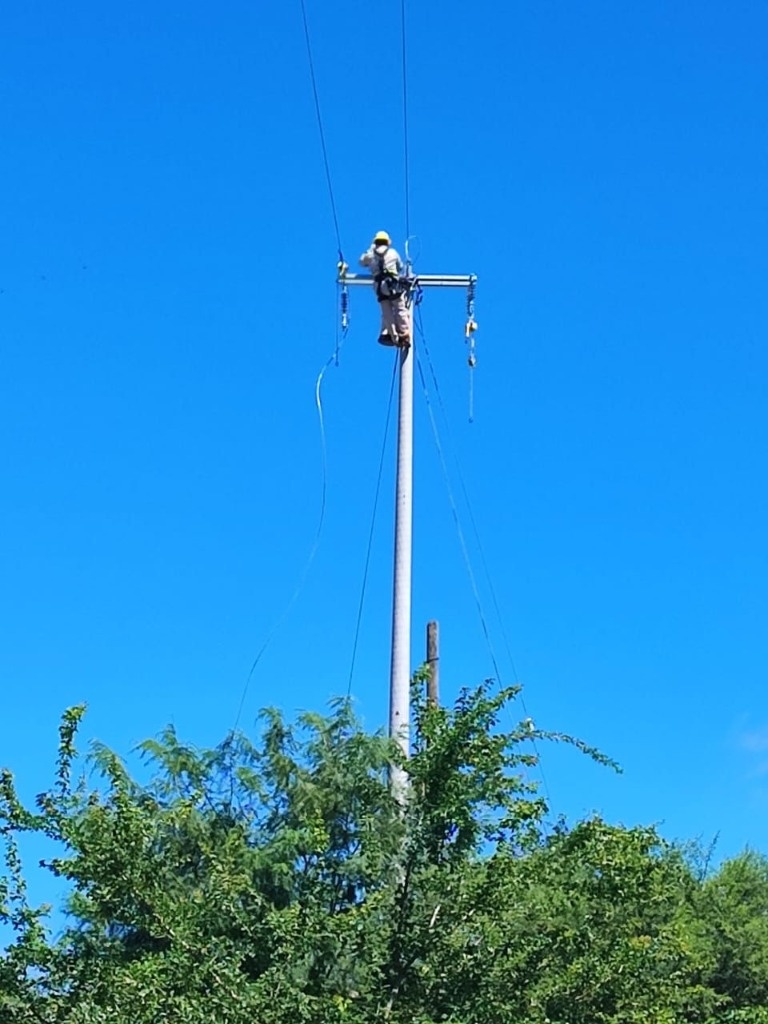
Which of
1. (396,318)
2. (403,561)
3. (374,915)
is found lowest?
(374,915)

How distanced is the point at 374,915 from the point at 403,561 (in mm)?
5019

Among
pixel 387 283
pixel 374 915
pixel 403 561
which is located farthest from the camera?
pixel 387 283

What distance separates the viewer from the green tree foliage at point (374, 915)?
356 inches

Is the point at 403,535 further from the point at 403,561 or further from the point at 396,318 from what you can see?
the point at 396,318

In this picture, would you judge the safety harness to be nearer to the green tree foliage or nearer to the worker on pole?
the worker on pole

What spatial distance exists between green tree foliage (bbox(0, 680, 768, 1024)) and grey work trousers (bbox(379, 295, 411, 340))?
5942 mm

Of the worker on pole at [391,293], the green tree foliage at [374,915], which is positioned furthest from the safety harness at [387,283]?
the green tree foliage at [374,915]

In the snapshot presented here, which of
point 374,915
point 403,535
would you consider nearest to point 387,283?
point 403,535

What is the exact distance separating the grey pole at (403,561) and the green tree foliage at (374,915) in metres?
1.75

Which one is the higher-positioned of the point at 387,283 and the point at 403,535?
the point at 387,283

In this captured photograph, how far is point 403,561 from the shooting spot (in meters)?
14.1

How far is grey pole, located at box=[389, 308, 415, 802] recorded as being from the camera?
42.9 ft

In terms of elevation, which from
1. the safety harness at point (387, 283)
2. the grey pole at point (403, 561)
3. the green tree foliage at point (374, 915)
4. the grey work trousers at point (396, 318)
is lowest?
the green tree foliage at point (374, 915)

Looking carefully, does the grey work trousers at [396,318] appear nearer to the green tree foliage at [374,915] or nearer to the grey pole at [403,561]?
the grey pole at [403,561]
